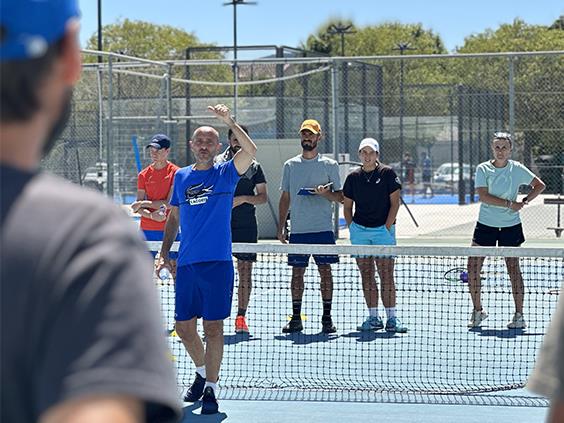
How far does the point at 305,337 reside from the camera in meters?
10.6

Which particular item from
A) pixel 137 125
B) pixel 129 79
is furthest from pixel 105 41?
pixel 137 125

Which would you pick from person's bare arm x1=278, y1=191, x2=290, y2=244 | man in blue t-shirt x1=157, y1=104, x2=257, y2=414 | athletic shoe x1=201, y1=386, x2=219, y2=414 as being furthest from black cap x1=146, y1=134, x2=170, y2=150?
athletic shoe x1=201, y1=386, x2=219, y2=414

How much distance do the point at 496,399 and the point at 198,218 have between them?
8.12 ft

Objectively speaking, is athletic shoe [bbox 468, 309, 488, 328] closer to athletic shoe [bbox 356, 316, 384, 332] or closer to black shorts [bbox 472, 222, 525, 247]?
black shorts [bbox 472, 222, 525, 247]

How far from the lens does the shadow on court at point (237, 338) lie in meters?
10.3

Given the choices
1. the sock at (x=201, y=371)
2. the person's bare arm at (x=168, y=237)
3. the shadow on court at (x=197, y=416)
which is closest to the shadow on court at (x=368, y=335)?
the sock at (x=201, y=371)

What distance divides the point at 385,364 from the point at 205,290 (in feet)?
7.60

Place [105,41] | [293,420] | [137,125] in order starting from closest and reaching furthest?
[293,420] < [137,125] < [105,41]

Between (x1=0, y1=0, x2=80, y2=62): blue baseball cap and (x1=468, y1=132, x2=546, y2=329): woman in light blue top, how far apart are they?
370 inches

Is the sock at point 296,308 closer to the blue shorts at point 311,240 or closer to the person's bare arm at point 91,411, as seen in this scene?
the blue shorts at point 311,240

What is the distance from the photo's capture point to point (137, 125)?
19172 millimetres

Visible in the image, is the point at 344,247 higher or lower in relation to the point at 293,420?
higher

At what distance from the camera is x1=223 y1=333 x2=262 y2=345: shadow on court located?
10.3m

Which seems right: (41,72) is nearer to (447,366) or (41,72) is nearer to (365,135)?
(447,366)
